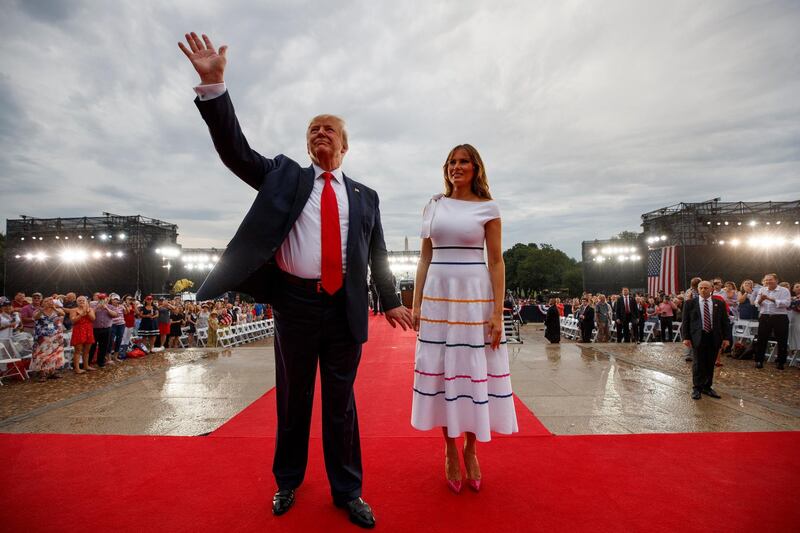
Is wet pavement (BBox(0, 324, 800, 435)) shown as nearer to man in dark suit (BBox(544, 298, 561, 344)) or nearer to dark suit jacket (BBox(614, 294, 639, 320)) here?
man in dark suit (BBox(544, 298, 561, 344))

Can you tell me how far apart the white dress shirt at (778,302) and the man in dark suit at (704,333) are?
3.39 meters

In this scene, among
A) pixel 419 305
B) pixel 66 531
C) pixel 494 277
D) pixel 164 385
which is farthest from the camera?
pixel 164 385

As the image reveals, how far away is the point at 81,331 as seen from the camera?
807 cm

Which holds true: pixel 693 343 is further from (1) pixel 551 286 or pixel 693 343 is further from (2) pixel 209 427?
(1) pixel 551 286

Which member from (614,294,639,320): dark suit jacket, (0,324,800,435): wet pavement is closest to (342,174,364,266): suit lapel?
(0,324,800,435): wet pavement

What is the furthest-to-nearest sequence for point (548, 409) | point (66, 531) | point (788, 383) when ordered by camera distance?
point (788, 383) → point (548, 409) → point (66, 531)

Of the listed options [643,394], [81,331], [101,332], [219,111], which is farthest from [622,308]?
[81,331]

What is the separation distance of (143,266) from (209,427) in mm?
31183

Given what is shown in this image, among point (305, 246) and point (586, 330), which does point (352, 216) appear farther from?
point (586, 330)

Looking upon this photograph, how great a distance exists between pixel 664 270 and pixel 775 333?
700 inches

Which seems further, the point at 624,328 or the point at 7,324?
the point at 624,328

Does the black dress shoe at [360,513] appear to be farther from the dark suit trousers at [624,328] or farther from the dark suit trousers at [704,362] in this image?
the dark suit trousers at [624,328]

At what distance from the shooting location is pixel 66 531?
1971mm

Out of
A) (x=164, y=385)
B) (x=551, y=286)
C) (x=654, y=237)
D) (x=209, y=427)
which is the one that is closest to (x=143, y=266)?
(x=164, y=385)
